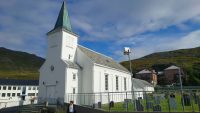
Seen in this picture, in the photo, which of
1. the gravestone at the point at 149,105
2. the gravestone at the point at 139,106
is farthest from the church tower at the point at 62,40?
the gravestone at the point at 149,105

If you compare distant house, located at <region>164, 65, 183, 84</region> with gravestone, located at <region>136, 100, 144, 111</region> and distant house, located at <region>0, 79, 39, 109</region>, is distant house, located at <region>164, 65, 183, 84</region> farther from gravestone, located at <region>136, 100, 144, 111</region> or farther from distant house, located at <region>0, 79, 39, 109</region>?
gravestone, located at <region>136, 100, 144, 111</region>

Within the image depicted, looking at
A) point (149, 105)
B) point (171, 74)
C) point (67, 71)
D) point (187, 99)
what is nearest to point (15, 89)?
point (67, 71)

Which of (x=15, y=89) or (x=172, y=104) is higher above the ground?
(x=15, y=89)

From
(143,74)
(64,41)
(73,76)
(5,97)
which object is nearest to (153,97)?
(73,76)

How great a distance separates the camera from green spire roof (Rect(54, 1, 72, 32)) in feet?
105

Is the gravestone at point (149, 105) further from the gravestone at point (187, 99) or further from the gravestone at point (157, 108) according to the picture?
the gravestone at point (187, 99)

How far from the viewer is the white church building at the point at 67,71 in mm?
27781

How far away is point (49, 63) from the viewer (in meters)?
30.5

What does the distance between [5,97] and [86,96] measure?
46.9 meters

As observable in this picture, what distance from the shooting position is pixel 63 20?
32188 millimetres

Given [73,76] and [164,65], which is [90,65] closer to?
[73,76]

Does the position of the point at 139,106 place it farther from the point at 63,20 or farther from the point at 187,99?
the point at 63,20

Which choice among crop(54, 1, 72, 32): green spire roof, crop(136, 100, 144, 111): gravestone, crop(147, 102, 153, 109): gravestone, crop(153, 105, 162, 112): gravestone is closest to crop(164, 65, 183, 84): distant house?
crop(54, 1, 72, 32): green spire roof

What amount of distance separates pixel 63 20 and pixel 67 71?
9363 millimetres
